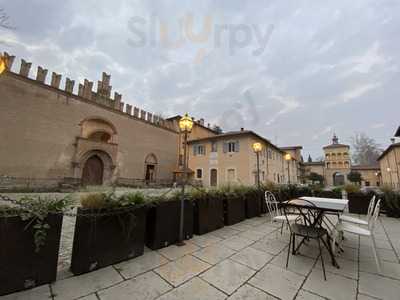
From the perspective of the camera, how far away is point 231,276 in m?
1.96

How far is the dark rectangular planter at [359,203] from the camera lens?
6027 mm

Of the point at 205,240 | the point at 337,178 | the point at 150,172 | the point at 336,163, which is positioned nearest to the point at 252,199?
the point at 205,240

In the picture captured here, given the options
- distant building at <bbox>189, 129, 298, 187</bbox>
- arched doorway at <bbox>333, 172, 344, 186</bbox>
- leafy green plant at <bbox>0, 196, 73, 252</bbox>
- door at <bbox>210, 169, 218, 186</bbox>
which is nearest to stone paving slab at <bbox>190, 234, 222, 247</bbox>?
leafy green plant at <bbox>0, 196, 73, 252</bbox>

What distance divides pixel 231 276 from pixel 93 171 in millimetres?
15392

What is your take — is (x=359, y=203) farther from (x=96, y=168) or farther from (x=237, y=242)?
(x=96, y=168)

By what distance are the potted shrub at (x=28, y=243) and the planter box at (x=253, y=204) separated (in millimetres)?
4363

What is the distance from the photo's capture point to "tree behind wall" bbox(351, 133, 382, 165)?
108 ft

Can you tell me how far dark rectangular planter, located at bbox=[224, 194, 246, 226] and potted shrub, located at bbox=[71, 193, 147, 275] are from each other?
2.30 m

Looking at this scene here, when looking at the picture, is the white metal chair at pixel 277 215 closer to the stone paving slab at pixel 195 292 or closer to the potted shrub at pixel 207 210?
the potted shrub at pixel 207 210

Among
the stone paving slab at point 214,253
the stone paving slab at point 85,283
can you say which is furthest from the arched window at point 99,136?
the stone paving slab at point 214,253

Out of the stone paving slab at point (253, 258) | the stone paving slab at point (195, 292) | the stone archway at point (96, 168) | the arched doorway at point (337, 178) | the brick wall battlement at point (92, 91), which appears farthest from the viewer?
the arched doorway at point (337, 178)

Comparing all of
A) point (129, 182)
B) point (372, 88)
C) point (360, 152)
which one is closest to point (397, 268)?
point (372, 88)

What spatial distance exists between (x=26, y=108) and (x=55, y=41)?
19.2ft

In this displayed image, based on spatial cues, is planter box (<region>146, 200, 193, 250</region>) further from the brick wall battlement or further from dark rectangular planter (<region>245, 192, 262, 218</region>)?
the brick wall battlement
